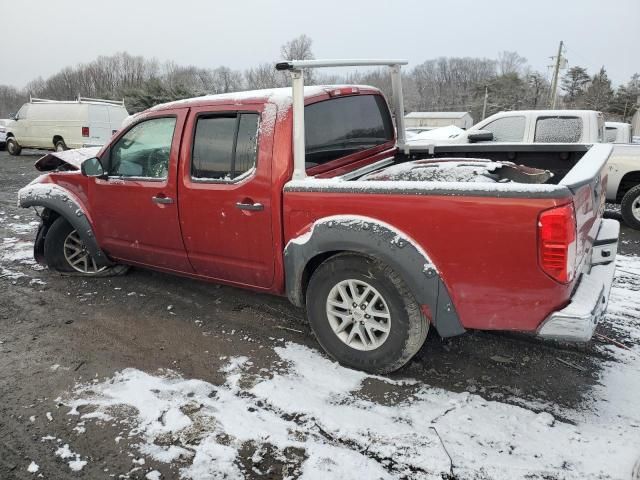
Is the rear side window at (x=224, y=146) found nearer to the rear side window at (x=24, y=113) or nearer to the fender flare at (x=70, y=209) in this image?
the fender flare at (x=70, y=209)

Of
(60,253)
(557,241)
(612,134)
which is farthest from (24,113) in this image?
(557,241)

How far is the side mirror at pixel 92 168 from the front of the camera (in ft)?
14.1

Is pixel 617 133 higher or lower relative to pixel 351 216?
higher

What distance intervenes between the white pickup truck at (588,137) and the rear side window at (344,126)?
3872 mm

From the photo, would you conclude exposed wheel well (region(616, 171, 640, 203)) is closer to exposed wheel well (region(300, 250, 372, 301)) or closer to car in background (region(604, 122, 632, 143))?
car in background (region(604, 122, 632, 143))

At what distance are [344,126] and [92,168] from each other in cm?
230

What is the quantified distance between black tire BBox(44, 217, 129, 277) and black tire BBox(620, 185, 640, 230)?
7.28 m

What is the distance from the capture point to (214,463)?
2.42 m

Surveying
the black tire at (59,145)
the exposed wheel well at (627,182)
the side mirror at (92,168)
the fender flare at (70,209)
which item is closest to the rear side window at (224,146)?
the side mirror at (92,168)

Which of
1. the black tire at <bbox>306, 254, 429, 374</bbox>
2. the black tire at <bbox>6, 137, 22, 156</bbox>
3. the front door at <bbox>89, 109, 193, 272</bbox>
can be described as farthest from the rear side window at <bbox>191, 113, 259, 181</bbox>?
the black tire at <bbox>6, 137, 22, 156</bbox>

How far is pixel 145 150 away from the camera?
417cm

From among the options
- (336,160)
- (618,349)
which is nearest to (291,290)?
(336,160)

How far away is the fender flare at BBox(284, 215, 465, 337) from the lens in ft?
9.08

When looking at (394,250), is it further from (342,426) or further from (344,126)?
(344,126)
